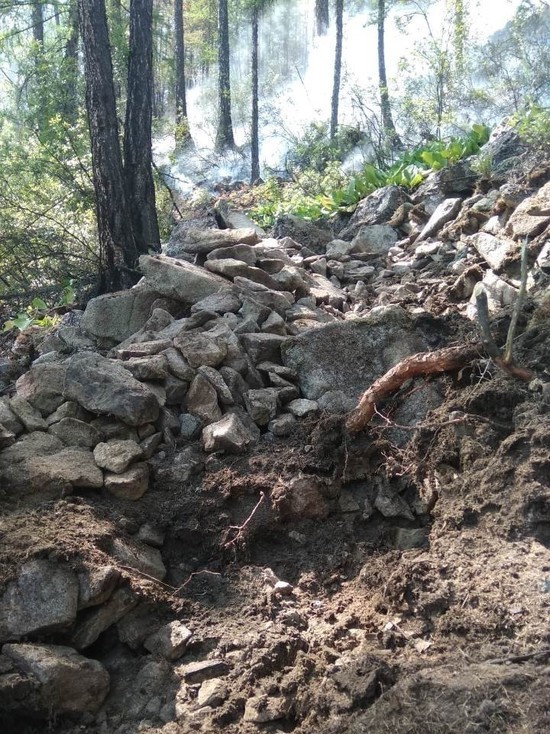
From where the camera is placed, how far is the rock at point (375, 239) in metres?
7.73

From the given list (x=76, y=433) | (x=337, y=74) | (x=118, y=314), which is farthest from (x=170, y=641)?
(x=337, y=74)

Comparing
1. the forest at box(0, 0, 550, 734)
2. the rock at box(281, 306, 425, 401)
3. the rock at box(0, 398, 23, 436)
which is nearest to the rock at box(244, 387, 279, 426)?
the forest at box(0, 0, 550, 734)

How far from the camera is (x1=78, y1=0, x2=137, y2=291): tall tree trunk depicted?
7406mm

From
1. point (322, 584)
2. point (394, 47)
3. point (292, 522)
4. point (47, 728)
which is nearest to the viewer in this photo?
point (47, 728)

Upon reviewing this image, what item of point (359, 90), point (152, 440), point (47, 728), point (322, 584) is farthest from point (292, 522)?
point (359, 90)

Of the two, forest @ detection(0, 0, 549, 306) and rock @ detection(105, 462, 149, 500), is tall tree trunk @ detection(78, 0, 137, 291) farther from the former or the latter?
rock @ detection(105, 462, 149, 500)

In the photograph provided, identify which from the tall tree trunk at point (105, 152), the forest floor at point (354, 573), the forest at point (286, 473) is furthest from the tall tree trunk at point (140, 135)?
the forest floor at point (354, 573)

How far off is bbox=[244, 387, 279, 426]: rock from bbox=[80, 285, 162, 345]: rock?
1545 mm

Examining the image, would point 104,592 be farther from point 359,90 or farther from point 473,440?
point 359,90

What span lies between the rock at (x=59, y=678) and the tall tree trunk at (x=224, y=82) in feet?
67.5

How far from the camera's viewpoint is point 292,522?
398 cm

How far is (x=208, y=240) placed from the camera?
6.53 metres

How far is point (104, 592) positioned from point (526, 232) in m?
4.35

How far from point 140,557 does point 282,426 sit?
1226 millimetres
